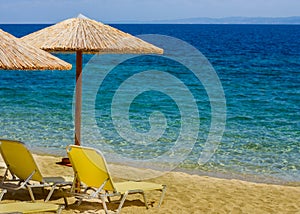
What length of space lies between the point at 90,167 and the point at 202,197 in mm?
2042

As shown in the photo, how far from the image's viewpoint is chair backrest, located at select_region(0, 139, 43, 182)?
6461mm

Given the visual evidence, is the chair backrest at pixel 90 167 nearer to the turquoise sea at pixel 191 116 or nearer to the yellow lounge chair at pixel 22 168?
the yellow lounge chair at pixel 22 168

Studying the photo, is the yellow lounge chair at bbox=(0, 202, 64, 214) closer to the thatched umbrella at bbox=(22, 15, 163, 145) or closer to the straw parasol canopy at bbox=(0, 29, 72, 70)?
the straw parasol canopy at bbox=(0, 29, 72, 70)

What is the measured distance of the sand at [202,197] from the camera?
6910 millimetres

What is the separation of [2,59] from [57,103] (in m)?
15.0

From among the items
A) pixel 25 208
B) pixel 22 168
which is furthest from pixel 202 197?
pixel 25 208

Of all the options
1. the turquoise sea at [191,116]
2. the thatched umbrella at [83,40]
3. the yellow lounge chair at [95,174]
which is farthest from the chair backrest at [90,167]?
the turquoise sea at [191,116]

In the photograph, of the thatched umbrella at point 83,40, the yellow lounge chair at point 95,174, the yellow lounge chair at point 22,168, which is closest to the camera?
the yellow lounge chair at point 95,174

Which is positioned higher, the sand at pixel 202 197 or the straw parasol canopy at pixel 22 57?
the straw parasol canopy at pixel 22 57

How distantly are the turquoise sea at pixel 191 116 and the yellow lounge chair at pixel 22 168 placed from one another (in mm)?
3890

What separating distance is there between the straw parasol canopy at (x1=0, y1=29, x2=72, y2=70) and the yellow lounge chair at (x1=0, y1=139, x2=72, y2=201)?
2.75 feet

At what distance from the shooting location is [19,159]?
6.59 metres

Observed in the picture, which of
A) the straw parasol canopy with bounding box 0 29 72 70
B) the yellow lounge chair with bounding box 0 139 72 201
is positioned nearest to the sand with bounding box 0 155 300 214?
the yellow lounge chair with bounding box 0 139 72 201

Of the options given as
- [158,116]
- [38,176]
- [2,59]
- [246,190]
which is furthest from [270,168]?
[158,116]
